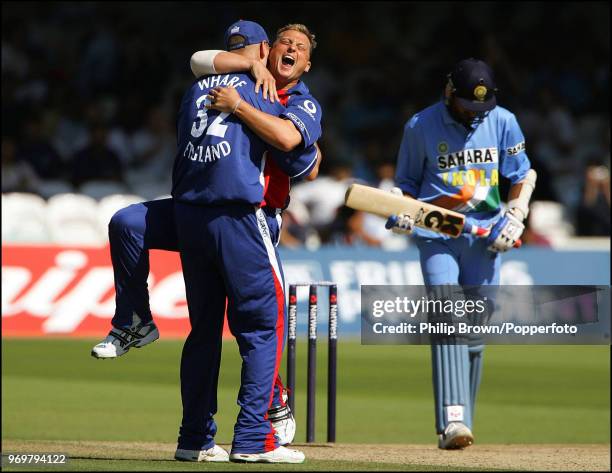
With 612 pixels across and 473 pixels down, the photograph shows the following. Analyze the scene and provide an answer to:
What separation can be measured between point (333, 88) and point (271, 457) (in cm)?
1470

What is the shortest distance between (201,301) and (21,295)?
8878 mm

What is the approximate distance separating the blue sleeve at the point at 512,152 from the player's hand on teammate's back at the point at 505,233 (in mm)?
338

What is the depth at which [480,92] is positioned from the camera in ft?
25.6

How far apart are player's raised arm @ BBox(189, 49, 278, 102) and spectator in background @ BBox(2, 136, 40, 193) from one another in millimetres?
10701

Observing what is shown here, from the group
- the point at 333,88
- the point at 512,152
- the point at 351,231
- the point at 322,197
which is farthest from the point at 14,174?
the point at 512,152

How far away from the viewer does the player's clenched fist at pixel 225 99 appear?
617 cm

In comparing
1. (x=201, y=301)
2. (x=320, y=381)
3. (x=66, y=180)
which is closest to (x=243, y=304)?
(x=201, y=301)

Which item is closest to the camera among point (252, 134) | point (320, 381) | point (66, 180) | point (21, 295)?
point (252, 134)

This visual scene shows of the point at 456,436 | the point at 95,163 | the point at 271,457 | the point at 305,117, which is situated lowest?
the point at 271,457

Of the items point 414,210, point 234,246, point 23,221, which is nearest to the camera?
point 234,246

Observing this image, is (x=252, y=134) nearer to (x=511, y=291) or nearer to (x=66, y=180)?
(x=511, y=291)

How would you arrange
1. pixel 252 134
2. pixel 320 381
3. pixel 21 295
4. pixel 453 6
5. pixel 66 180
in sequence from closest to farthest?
1. pixel 252 134
2. pixel 320 381
3. pixel 21 295
4. pixel 66 180
5. pixel 453 6

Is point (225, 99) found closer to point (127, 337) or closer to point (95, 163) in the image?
point (127, 337)

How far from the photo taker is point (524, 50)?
21406 mm
